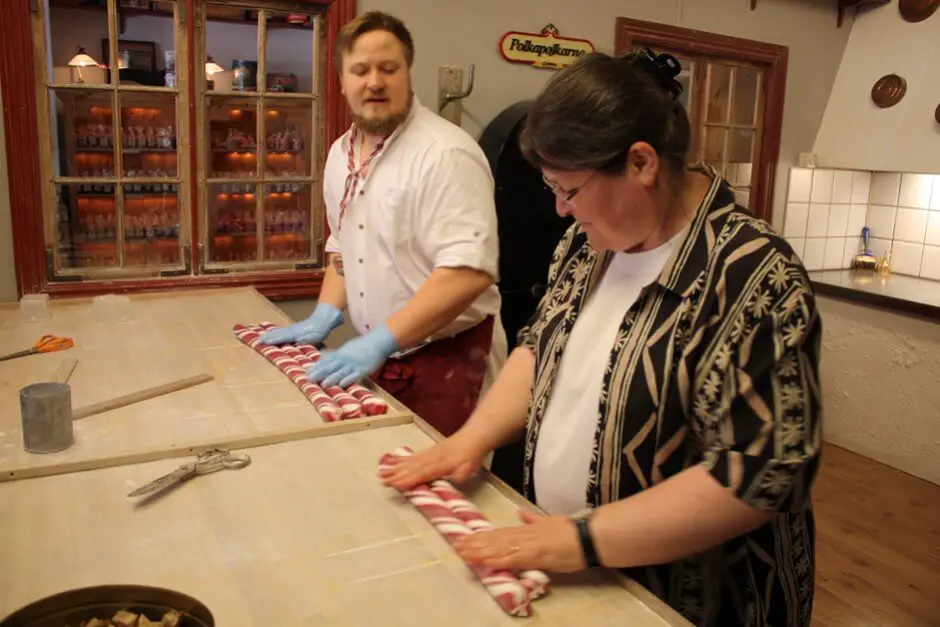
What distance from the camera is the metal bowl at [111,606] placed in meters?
0.87

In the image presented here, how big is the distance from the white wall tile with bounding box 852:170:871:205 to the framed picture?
3.54 metres

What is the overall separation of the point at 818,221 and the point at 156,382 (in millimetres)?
3696

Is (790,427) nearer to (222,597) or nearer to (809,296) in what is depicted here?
(809,296)

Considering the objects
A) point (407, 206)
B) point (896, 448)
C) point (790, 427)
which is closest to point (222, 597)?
point (790, 427)

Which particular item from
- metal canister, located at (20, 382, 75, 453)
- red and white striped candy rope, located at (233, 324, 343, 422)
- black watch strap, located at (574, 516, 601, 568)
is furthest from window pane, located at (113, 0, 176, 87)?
black watch strap, located at (574, 516, 601, 568)

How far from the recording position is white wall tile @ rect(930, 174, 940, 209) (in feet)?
13.2

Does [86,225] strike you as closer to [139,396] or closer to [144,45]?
[144,45]

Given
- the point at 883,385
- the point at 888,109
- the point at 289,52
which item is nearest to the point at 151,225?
the point at 289,52

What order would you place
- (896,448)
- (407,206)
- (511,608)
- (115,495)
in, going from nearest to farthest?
(511,608) → (115,495) → (407,206) → (896,448)

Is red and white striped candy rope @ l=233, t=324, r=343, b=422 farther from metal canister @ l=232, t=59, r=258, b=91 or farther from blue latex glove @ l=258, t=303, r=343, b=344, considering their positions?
metal canister @ l=232, t=59, r=258, b=91

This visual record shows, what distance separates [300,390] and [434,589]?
2.76ft

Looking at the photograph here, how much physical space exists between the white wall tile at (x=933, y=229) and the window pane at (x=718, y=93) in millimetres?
1111

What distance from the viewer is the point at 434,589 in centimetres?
101

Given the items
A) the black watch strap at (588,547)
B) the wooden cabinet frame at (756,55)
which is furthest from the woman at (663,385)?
the wooden cabinet frame at (756,55)
